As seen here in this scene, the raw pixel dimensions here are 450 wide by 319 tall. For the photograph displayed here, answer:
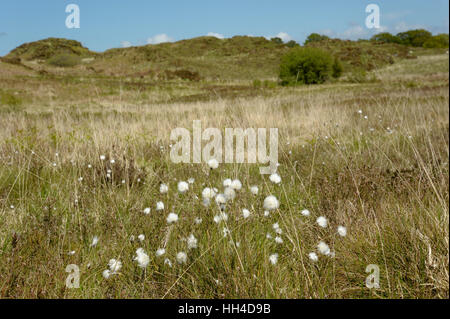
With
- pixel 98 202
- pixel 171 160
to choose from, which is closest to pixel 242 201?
pixel 98 202

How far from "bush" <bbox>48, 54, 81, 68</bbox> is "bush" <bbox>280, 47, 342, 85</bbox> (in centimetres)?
2975

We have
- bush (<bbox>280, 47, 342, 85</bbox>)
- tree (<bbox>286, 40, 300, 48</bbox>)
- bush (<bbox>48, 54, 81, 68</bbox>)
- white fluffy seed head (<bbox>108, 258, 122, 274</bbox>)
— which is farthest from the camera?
tree (<bbox>286, 40, 300, 48</bbox>)

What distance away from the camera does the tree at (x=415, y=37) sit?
57.1 meters

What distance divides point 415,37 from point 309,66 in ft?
133

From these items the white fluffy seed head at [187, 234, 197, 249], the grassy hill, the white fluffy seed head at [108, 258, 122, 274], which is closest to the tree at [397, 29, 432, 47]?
the grassy hill

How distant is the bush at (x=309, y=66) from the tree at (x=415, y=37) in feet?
114

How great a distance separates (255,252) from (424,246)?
862mm

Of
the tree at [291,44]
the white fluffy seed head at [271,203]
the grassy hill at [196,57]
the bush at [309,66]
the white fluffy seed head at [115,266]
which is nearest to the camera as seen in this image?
the white fluffy seed head at [115,266]

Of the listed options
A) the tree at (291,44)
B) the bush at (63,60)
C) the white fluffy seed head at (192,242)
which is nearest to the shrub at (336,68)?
the tree at (291,44)

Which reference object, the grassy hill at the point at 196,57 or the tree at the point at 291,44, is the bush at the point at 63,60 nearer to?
the grassy hill at the point at 196,57

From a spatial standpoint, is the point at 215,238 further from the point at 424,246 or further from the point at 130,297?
the point at 424,246

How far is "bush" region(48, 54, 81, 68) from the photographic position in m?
41.2

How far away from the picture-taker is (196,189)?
2766 mm

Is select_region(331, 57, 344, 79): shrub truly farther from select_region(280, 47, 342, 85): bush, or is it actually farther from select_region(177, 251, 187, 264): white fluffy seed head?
select_region(177, 251, 187, 264): white fluffy seed head
